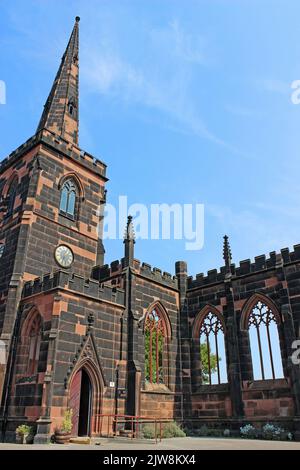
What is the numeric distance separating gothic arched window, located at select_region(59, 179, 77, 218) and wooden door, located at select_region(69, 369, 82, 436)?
10125 mm

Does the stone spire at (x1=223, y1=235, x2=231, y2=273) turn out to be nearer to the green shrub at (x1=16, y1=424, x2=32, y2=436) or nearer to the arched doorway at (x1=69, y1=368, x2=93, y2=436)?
the arched doorway at (x1=69, y1=368, x2=93, y2=436)

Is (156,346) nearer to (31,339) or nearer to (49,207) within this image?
(31,339)

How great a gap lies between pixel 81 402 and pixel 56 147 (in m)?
14.6

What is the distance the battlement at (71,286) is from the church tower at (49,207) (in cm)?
96

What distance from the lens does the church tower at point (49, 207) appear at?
19820 millimetres

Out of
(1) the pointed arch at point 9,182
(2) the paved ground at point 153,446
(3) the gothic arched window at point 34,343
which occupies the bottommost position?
(2) the paved ground at point 153,446

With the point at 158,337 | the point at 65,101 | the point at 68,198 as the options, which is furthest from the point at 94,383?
the point at 65,101

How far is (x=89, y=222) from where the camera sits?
24.4 m

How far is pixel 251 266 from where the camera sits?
850 inches

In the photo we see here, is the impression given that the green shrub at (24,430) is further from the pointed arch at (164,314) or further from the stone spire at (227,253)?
the stone spire at (227,253)

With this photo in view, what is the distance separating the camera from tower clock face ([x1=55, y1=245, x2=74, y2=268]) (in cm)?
2162

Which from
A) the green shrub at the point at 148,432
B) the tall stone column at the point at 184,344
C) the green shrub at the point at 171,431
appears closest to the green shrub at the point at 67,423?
the green shrub at the point at 148,432
